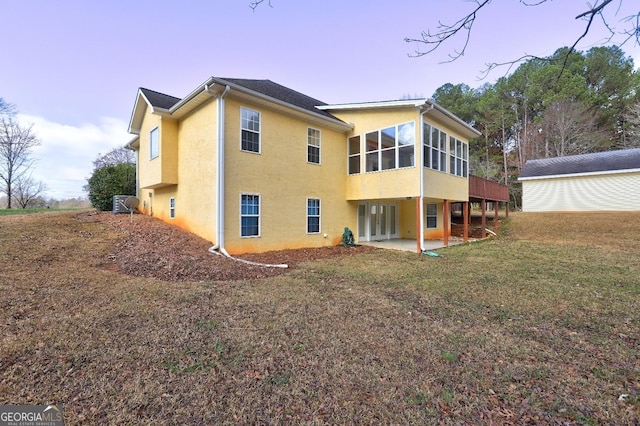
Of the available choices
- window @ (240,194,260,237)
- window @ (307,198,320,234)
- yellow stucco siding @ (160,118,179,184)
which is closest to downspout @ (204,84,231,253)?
window @ (240,194,260,237)

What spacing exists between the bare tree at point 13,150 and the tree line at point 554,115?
41.6 meters

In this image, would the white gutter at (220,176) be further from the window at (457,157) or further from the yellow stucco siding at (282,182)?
the window at (457,157)

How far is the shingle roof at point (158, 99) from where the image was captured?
10961mm

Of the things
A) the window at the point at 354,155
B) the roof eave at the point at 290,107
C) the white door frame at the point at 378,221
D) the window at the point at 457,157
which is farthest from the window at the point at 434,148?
the white door frame at the point at 378,221

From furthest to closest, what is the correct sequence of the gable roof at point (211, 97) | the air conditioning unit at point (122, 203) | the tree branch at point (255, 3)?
the air conditioning unit at point (122, 203) < the gable roof at point (211, 97) < the tree branch at point (255, 3)

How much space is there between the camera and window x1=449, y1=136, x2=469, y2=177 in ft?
40.7

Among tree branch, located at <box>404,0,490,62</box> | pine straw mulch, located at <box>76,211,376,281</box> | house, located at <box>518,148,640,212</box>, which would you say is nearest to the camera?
tree branch, located at <box>404,0,490,62</box>

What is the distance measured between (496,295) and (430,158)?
21.7 ft

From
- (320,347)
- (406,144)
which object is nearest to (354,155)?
(406,144)

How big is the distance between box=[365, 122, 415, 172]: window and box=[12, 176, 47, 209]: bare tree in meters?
34.2

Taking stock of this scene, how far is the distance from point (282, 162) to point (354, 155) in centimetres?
355

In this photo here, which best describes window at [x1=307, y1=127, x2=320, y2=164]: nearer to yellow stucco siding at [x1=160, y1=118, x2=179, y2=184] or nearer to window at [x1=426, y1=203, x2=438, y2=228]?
yellow stucco siding at [x1=160, y1=118, x2=179, y2=184]

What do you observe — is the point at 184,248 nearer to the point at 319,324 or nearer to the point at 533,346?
the point at 319,324

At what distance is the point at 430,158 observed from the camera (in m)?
10.8
